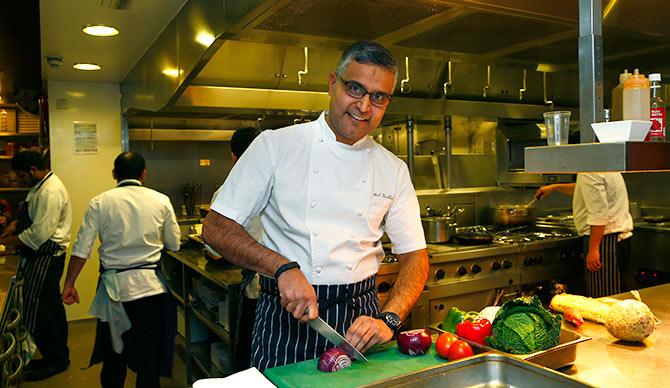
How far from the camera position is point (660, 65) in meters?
3.70

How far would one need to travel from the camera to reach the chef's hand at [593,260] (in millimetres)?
4473

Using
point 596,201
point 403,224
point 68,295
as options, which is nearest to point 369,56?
point 403,224

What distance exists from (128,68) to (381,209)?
3.82 m

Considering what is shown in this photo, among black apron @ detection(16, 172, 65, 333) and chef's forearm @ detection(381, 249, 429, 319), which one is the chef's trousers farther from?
chef's forearm @ detection(381, 249, 429, 319)

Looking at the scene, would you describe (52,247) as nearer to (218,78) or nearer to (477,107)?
(218,78)

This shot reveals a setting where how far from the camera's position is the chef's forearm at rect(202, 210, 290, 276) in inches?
69.1

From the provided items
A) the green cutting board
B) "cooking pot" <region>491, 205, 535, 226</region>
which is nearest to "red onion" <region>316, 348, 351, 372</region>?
the green cutting board

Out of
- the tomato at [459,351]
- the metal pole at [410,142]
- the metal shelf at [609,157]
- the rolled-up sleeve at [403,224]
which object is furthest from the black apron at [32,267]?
the metal shelf at [609,157]

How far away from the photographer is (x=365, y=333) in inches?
61.7

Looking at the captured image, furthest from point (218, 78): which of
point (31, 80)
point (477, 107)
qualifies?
point (31, 80)

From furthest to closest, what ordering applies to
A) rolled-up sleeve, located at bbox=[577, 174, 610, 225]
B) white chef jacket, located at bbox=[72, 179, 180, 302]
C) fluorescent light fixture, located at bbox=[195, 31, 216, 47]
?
rolled-up sleeve, located at bbox=[577, 174, 610, 225]
white chef jacket, located at bbox=[72, 179, 180, 302]
fluorescent light fixture, located at bbox=[195, 31, 216, 47]

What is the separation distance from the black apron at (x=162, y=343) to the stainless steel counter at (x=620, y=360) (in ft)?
8.87

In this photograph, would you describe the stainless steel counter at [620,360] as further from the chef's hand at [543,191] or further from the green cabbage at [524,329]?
the chef's hand at [543,191]

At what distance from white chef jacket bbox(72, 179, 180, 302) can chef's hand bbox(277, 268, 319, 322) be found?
2274 millimetres
